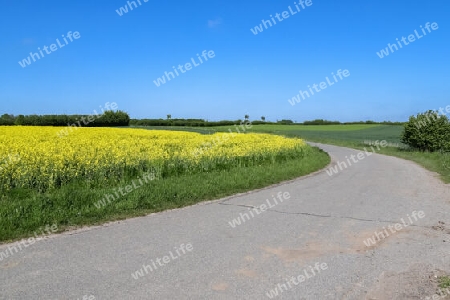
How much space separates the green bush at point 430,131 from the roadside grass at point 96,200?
21880mm

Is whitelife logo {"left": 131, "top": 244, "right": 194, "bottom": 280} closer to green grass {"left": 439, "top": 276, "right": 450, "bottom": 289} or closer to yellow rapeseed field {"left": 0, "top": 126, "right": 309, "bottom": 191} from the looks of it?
green grass {"left": 439, "top": 276, "right": 450, "bottom": 289}

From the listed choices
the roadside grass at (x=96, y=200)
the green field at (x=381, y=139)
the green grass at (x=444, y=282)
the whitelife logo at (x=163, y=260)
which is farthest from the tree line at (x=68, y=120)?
the green grass at (x=444, y=282)

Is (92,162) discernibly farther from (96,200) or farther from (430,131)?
(430,131)

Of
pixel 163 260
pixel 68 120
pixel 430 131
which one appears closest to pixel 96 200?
pixel 163 260

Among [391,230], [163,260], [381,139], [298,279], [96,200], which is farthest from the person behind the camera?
[381,139]

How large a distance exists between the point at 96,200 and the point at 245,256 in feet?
13.5

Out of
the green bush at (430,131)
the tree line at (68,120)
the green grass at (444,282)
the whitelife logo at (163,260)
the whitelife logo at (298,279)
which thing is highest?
the tree line at (68,120)

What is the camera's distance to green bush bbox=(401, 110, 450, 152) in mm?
29172

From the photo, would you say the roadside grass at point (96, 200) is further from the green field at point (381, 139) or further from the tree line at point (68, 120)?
the tree line at point (68, 120)

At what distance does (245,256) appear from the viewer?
18.0ft

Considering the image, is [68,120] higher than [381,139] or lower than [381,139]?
higher

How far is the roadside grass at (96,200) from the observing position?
22.4 ft

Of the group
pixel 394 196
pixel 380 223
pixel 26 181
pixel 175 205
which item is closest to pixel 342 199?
pixel 394 196

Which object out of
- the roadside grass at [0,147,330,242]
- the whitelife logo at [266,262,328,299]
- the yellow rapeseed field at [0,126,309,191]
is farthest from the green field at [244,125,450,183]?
the whitelife logo at [266,262,328,299]
